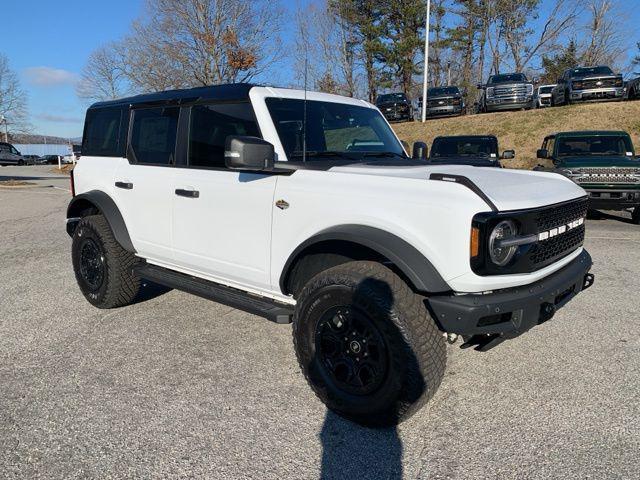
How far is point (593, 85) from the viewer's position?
2012 cm

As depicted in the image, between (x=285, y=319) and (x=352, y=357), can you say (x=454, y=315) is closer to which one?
(x=352, y=357)

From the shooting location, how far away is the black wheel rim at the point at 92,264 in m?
4.50

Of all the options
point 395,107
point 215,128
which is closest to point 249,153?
point 215,128

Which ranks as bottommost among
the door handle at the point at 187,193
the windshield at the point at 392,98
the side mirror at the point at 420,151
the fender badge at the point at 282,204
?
the fender badge at the point at 282,204

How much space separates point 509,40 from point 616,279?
131ft

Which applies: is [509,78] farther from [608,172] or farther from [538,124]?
[608,172]

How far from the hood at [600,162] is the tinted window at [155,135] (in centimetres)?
786

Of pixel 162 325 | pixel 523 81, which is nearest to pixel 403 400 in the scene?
pixel 162 325

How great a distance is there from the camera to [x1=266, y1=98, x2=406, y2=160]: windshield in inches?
134

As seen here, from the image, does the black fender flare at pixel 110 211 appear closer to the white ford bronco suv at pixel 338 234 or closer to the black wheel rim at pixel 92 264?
the white ford bronco suv at pixel 338 234

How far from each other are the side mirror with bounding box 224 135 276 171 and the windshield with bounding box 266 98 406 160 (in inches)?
15.0

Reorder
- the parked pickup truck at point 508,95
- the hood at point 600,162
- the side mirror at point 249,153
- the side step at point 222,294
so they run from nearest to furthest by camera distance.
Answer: the side mirror at point 249,153 < the side step at point 222,294 < the hood at point 600,162 < the parked pickup truck at point 508,95

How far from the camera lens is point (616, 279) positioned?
5617 mm

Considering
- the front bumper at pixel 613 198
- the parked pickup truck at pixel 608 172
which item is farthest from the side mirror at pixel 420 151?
the front bumper at pixel 613 198
